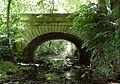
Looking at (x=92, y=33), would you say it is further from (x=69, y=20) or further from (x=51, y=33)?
(x=51, y=33)

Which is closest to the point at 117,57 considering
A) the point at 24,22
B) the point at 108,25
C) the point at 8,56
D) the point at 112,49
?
the point at 112,49

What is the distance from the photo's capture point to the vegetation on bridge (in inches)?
340

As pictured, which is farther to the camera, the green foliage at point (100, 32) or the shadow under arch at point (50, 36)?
the shadow under arch at point (50, 36)

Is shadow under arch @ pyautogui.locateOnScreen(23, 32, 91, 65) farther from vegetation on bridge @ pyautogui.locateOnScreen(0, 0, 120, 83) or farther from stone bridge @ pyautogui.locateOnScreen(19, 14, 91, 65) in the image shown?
vegetation on bridge @ pyautogui.locateOnScreen(0, 0, 120, 83)

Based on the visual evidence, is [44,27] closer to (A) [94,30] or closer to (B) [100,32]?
(A) [94,30]

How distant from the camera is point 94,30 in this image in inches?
402

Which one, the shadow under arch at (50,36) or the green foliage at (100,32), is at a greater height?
the green foliage at (100,32)

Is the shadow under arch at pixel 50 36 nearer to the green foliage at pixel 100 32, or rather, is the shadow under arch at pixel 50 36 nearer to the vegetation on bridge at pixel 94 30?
the vegetation on bridge at pixel 94 30

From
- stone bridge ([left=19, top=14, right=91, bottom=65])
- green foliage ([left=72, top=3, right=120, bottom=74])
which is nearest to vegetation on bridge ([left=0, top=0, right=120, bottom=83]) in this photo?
green foliage ([left=72, top=3, right=120, bottom=74])

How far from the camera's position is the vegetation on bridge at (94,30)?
28.3ft

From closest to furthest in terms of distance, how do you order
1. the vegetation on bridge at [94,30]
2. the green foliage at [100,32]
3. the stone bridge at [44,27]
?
Answer: 1. the vegetation on bridge at [94,30]
2. the green foliage at [100,32]
3. the stone bridge at [44,27]

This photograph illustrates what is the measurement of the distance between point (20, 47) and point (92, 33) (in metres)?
5.65

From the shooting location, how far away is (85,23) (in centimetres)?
1000

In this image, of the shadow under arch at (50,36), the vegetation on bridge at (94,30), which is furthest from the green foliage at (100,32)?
the shadow under arch at (50,36)
